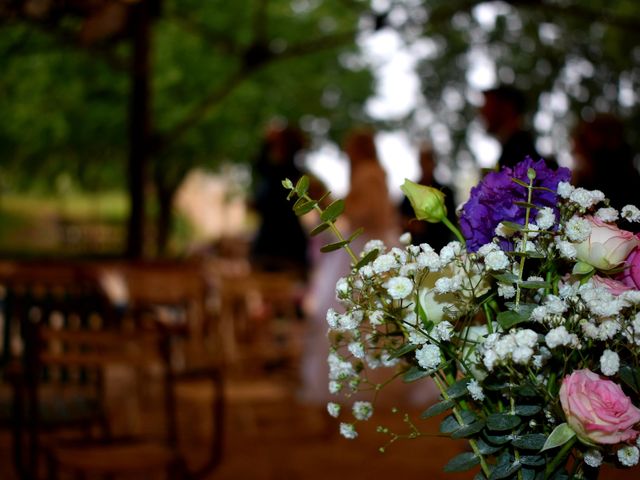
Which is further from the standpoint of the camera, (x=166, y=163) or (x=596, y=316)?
(x=166, y=163)

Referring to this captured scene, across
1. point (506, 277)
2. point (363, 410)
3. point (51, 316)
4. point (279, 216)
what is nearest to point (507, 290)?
point (506, 277)

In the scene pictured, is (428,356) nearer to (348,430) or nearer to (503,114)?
(348,430)

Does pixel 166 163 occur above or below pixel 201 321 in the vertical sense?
above

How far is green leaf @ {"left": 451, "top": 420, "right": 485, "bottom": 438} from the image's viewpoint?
106 cm

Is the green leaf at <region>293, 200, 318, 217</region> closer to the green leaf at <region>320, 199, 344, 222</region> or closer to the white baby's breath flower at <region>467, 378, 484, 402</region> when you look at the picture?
the green leaf at <region>320, 199, 344, 222</region>

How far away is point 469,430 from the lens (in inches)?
41.9

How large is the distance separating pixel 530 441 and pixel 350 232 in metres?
4.19

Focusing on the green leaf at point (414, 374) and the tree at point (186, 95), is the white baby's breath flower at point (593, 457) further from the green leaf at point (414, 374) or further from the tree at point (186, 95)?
the tree at point (186, 95)

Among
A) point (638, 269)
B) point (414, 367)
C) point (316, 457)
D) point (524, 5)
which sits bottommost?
point (316, 457)

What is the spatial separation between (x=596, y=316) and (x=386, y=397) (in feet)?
15.6

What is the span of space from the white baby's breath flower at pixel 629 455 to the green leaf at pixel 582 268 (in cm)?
21

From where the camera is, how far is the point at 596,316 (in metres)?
1.03

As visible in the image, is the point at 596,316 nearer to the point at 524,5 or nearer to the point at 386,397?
the point at 386,397

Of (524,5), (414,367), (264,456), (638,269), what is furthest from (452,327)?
(524,5)
